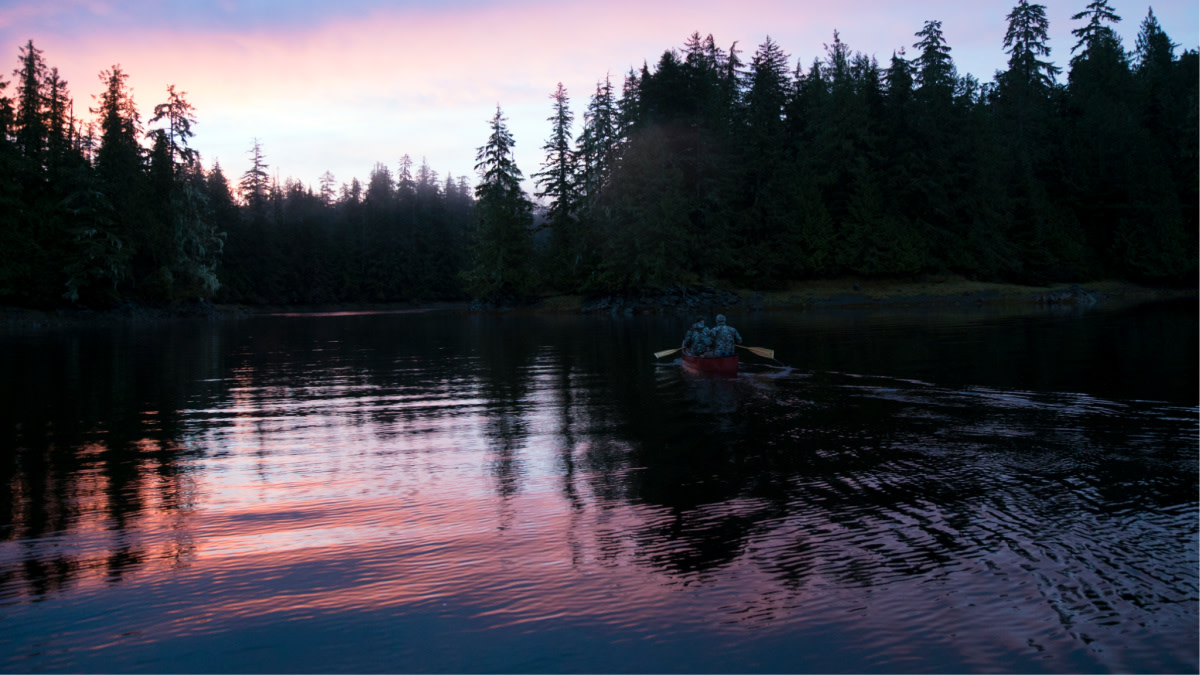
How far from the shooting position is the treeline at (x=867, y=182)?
3132 inches

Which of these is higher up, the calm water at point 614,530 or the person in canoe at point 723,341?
the person in canoe at point 723,341

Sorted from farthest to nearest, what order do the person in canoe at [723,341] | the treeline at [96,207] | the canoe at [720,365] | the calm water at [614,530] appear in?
the treeline at [96,207] → the person in canoe at [723,341] → the canoe at [720,365] → the calm water at [614,530]

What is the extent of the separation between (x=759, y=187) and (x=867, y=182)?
11.0 meters

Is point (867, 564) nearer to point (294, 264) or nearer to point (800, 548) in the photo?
point (800, 548)

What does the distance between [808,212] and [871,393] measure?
66325mm

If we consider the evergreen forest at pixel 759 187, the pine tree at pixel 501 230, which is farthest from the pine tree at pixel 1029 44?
the pine tree at pixel 501 230

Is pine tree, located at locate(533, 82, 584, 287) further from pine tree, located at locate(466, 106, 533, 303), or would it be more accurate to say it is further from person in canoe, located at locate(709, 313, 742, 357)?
person in canoe, located at locate(709, 313, 742, 357)

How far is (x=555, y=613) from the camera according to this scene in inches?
280

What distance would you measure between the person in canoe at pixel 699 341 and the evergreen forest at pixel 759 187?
47463 millimetres

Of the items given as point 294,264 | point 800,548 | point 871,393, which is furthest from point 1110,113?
point 294,264

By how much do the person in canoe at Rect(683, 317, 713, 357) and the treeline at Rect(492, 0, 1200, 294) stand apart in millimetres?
47415

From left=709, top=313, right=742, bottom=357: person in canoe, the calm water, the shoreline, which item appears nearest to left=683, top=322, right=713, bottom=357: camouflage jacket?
left=709, top=313, right=742, bottom=357: person in canoe

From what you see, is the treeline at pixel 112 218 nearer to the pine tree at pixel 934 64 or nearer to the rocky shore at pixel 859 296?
the rocky shore at pixel 859 296

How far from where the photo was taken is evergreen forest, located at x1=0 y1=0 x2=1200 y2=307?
250 ft
